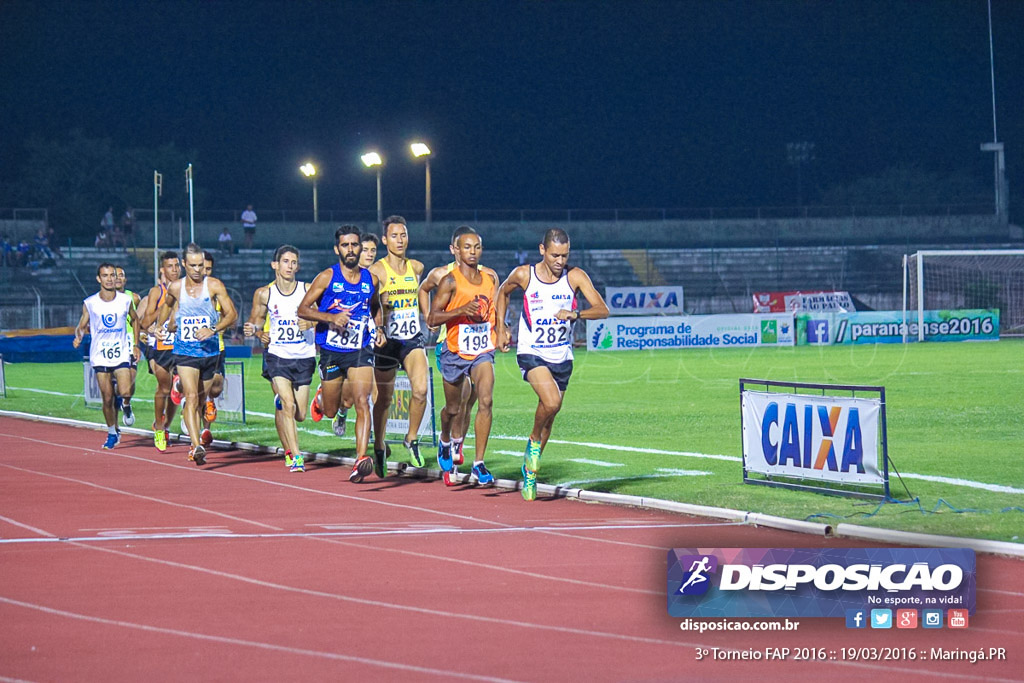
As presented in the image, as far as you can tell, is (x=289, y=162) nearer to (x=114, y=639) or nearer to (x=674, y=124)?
(x=674, y=124)

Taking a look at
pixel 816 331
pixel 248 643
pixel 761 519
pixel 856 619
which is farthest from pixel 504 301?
pixel 816 331

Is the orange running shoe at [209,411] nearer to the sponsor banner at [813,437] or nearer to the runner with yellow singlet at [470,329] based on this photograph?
the runner with yellow singlet at [470,329]

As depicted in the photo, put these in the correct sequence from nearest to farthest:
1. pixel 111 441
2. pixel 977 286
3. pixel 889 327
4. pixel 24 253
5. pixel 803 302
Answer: pixel 111 441 < pixel 889 327 < pixel 977 286 < pixel 803 302 < pixel 24 253

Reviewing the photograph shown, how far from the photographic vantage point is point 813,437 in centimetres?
1041

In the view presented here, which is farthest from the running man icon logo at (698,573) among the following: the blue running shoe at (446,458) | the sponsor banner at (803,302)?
the sponsor banner at (803,302)

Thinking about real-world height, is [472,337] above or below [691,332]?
below

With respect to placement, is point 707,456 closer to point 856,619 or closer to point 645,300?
point 856,619

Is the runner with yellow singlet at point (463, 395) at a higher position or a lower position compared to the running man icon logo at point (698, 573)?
higher

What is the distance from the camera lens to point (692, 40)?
279 feet

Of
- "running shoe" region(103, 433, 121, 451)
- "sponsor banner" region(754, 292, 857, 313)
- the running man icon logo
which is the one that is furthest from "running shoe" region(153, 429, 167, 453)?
"sponsor banner" region(754, 292, 857, 313)

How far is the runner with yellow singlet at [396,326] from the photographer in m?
12.2

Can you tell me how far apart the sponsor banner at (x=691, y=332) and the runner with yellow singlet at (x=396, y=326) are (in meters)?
31.0

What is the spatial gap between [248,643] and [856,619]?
2.75m

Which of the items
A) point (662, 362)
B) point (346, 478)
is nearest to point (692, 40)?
point (662, 362)
